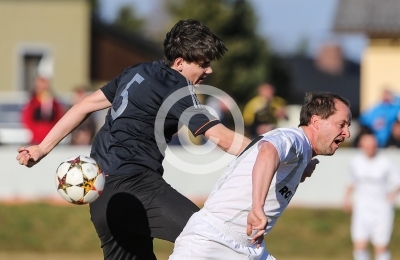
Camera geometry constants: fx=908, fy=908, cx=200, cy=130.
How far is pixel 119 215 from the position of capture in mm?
6133

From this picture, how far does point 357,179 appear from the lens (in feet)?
40.3

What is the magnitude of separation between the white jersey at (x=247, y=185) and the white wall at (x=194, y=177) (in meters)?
9.36

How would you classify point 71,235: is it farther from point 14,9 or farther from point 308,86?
point 308,86

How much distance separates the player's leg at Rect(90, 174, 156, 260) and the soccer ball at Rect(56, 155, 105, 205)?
0.32 feet

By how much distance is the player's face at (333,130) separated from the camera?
5.27 metres

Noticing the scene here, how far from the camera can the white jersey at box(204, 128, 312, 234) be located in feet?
17.2

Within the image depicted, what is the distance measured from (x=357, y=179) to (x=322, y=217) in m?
2.64

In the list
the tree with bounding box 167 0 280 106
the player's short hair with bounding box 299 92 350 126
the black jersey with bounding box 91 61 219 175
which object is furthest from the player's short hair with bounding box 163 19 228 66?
the tree with bounding box 167 0 280 106

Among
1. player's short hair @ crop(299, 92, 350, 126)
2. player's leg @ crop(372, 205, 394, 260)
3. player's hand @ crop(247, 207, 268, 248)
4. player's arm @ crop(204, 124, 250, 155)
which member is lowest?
player's leg @ crop(372, 205, 394, 260)

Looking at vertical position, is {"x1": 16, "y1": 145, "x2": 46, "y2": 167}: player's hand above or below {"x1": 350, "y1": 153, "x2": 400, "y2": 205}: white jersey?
above

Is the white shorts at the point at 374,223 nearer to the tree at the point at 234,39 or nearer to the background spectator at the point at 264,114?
the background spectator at the point at 264,114

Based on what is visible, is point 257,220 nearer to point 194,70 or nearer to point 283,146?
point 283,146

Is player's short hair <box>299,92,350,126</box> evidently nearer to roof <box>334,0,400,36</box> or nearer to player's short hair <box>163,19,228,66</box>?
player's short hair <box>163,19,228,66</box>

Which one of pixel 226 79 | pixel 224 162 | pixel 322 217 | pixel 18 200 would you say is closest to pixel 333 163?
pixel 322 217
